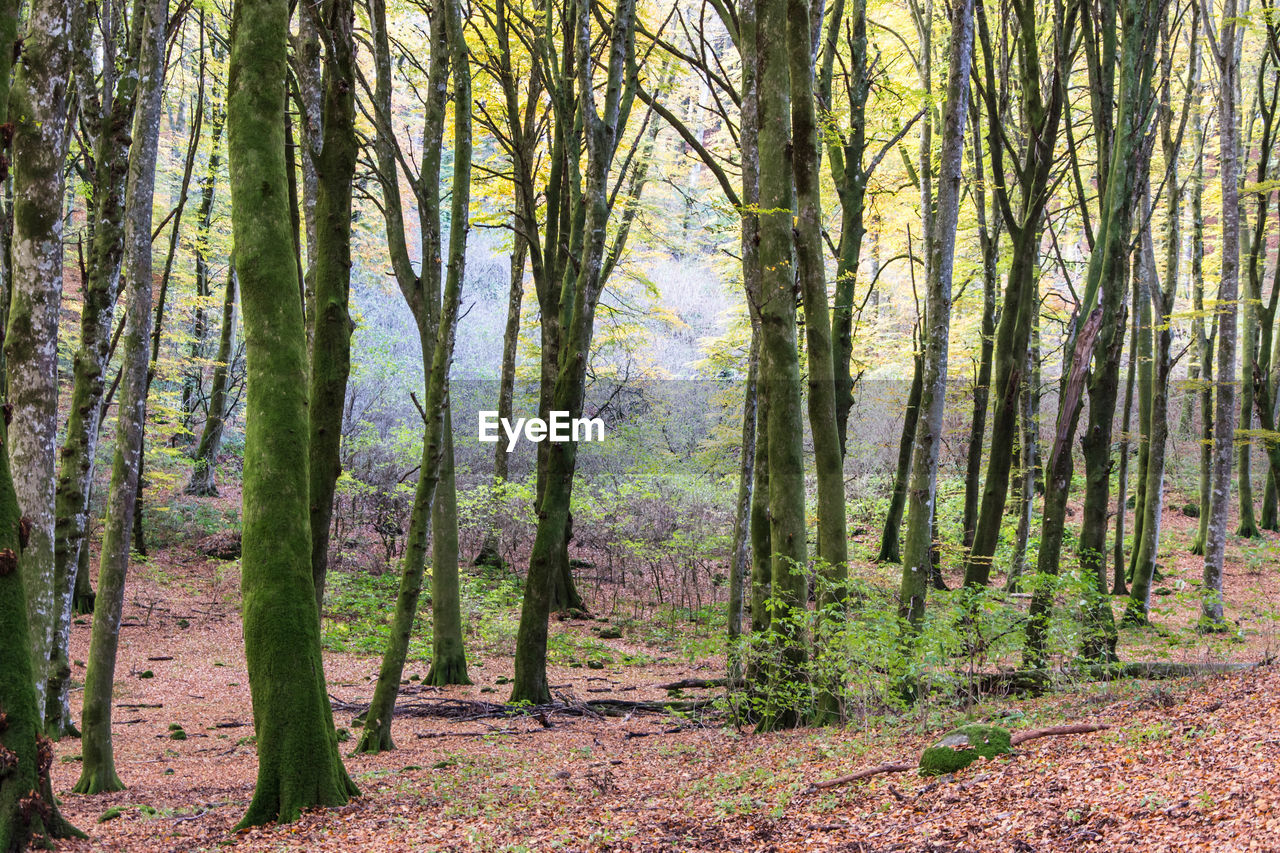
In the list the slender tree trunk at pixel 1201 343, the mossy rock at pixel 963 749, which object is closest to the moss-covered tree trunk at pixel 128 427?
the mossy rock at pixel 963 749

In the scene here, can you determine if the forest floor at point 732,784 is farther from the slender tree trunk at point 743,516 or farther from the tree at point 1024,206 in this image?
the tree at point 1024,206

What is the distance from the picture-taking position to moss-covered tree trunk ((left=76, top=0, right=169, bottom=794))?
5523 mm

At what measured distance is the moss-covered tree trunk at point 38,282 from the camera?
4570 mm

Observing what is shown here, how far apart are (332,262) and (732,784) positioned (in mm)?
4630

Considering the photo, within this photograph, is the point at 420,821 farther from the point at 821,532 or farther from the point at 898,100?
the point at 898,100

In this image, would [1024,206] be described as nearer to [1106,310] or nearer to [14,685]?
[1106,310]

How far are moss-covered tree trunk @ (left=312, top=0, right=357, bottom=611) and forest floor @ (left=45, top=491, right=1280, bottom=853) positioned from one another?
2290 millimetres

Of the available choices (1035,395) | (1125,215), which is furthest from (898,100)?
(1035,395)

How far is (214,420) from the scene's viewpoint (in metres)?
18.3

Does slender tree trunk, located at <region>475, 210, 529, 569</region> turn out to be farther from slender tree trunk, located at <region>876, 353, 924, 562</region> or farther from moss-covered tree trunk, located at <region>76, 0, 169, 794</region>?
moss-covered tree trunk, located at <region>76, 0, 169, 794</region>

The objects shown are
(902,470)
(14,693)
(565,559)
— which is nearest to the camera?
(14,693)

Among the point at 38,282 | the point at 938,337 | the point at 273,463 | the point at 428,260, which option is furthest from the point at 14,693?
the point at 938,337

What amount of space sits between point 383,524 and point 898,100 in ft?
44.9

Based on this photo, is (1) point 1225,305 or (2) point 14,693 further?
(1) point 1225,305
